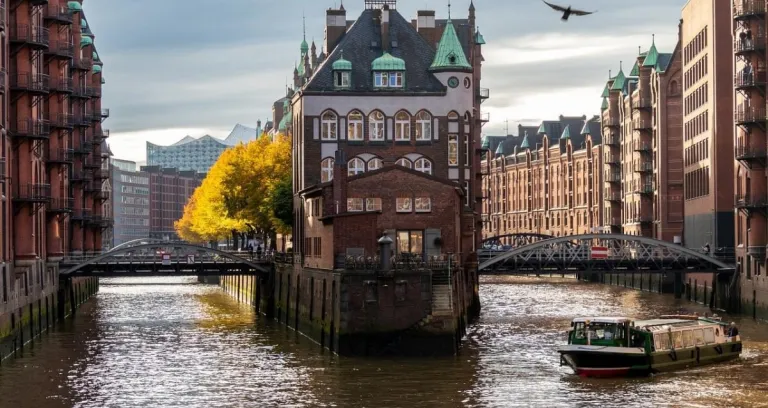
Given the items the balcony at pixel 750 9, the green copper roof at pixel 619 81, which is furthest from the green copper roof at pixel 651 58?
the balcony at pixel 750 9

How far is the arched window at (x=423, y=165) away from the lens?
96375 mm

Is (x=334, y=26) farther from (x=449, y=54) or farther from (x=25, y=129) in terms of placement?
(x=25, y=129)

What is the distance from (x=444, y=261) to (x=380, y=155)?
24.0m

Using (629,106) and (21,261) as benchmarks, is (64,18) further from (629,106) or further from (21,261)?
(629,106)

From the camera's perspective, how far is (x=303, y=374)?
216 ft

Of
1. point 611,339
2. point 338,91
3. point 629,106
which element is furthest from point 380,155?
point 629,106

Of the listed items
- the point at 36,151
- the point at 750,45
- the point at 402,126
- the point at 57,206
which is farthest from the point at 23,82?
the point at 750,45

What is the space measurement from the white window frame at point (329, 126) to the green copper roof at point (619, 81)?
Answer: 9051cm

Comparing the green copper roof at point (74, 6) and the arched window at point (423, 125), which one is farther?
the green copper roof at point (74, 6)

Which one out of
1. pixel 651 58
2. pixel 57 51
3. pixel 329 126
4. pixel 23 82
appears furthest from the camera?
pixel 651 58

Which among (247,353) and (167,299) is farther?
(167,299)

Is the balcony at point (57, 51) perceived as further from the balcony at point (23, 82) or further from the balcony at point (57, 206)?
the balcony at point (23, 82)

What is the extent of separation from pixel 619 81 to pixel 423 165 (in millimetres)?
89193

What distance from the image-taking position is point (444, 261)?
73.0 meters
